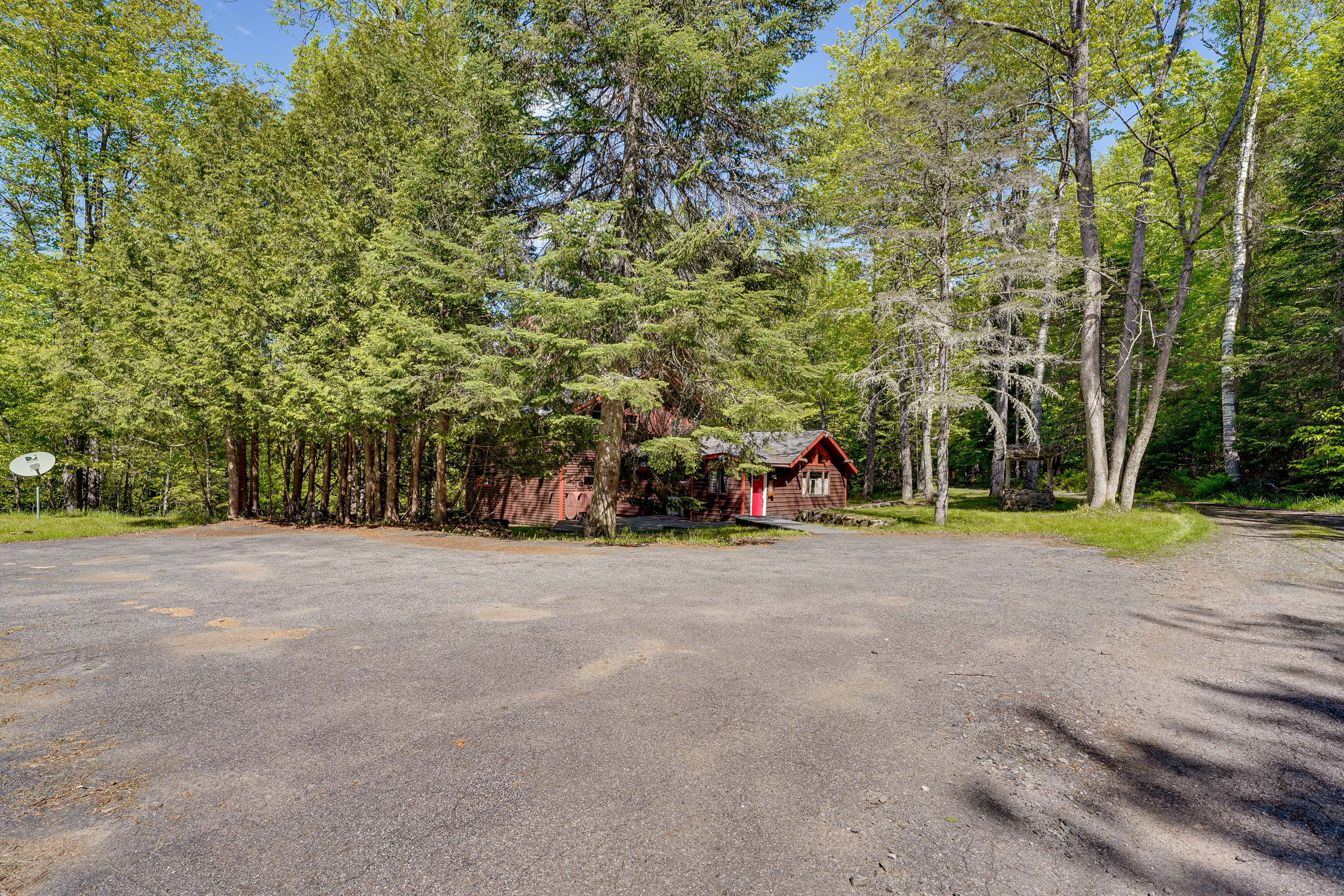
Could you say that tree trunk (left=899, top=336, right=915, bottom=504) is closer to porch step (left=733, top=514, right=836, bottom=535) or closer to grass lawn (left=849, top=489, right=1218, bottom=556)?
grass lawn (left=849, top=489, right=1218, bottom=556)

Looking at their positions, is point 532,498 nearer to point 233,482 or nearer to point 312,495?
point 312,495

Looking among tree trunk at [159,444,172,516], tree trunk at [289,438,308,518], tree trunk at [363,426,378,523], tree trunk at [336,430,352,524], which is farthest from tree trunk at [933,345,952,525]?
tree trunk at [159,444,172,516]

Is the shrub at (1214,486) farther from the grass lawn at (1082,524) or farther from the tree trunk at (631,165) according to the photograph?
the tree trunk at (631,165)

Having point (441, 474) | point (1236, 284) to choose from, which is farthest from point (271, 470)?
point (1236, 284)

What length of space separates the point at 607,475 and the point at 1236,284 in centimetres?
2315

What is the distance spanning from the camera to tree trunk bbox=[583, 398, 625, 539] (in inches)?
533

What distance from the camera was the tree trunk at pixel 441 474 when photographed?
52.1 ft

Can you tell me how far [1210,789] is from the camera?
2.78 m

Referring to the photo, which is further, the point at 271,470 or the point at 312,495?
the point at 271,470

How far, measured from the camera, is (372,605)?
6410 mm

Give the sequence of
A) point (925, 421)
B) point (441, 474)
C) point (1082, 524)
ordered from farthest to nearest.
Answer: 1. point (925, 421)
2. point (441, 474)
3. point (1082, 524)

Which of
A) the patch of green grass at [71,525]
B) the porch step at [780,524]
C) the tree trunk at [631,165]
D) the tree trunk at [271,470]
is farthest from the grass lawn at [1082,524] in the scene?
the patch of green grass at [71,525]

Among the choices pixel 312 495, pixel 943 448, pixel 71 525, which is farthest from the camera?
pixel 312 495

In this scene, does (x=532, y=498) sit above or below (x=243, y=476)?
below
